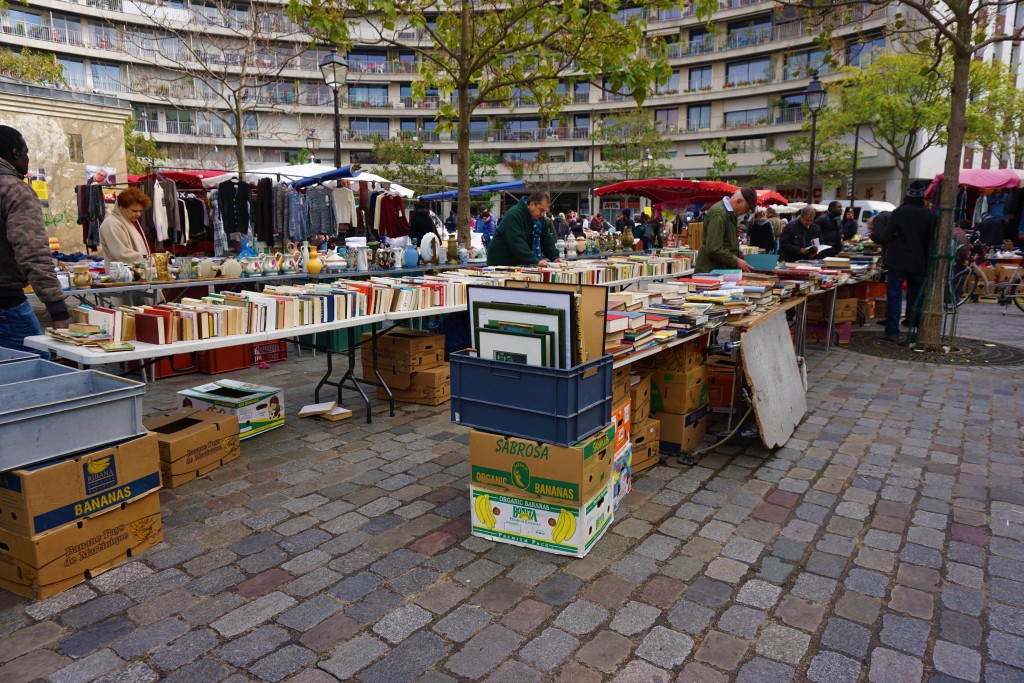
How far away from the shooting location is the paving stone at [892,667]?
251cm

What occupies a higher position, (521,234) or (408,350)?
(521,234)

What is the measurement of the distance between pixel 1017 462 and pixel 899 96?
30725 millimetres

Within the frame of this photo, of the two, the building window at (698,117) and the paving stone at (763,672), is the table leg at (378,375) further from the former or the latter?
the building window at (698,117)

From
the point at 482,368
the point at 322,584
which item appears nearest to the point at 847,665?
the point at 482,368

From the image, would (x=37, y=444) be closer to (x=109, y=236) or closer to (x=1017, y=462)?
(x=109, y=236)

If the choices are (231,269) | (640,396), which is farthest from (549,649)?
(231,269)

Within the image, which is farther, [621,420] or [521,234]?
[521,234]

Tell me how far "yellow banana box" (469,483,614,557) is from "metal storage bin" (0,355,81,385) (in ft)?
7.82

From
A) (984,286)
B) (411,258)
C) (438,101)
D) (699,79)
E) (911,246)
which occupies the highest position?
(699,79)

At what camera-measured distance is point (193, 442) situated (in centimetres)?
443

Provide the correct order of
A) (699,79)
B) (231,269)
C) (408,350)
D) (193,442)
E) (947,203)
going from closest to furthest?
1. (193,442)
2. (408,350)
3. (231,269)
4. (947,203)
5. (699,79)

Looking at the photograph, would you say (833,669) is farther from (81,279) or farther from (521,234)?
(81,279)

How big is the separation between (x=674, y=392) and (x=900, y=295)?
21.0ft

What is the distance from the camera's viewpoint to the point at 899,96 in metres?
29.3
